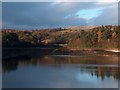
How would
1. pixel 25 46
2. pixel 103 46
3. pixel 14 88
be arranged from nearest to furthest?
pixel 14 88 → pixel 25 46 → pixel 103 46

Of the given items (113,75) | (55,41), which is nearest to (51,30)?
(55,41)

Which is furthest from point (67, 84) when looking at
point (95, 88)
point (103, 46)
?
point (103, 46)

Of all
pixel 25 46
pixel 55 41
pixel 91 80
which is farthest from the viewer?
pixel 55 41

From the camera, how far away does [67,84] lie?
60.9ft

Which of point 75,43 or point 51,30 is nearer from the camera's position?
point 75,43

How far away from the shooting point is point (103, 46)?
202 feet

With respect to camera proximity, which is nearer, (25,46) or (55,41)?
(25,46)

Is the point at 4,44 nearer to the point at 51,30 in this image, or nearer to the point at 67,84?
the point at 67,84

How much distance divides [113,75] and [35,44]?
42003 millimetres

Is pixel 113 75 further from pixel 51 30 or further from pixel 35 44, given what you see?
pixel 51 30

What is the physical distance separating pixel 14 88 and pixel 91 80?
5652 millimetres

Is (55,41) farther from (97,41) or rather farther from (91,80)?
(91,80)

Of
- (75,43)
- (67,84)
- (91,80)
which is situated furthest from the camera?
(75,43)

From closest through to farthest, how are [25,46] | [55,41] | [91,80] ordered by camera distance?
1. [91,80]
2. [25,46]
3. [55,41]
